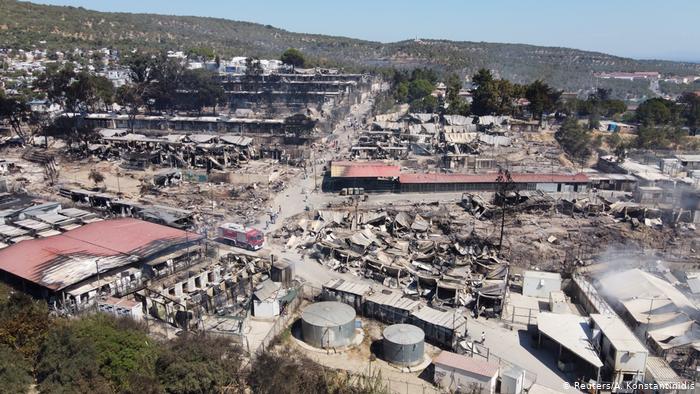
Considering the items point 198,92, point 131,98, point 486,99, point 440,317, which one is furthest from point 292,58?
point 440,317

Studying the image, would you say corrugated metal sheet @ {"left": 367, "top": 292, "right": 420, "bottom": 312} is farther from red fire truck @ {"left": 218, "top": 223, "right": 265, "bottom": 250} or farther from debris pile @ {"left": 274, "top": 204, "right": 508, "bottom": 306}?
red fire truck @ {"left": 218, "top": 223, "right": 265, "bottom": 250}

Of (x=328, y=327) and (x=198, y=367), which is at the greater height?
(x=198, y=367)

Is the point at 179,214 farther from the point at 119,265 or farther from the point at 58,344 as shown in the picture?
the point at 58,344

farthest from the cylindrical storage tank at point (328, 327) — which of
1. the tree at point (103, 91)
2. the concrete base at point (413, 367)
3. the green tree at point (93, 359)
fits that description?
the tree at point (103, 91)

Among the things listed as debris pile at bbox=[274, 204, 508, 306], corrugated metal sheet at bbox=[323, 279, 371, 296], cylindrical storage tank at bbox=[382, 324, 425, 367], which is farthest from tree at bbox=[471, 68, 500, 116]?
cylindrical storage tank at bbox=[382, 324, 425, 367]

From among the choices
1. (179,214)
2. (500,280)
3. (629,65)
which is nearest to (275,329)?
(500,280)

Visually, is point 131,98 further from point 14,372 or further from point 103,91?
point 14,372
